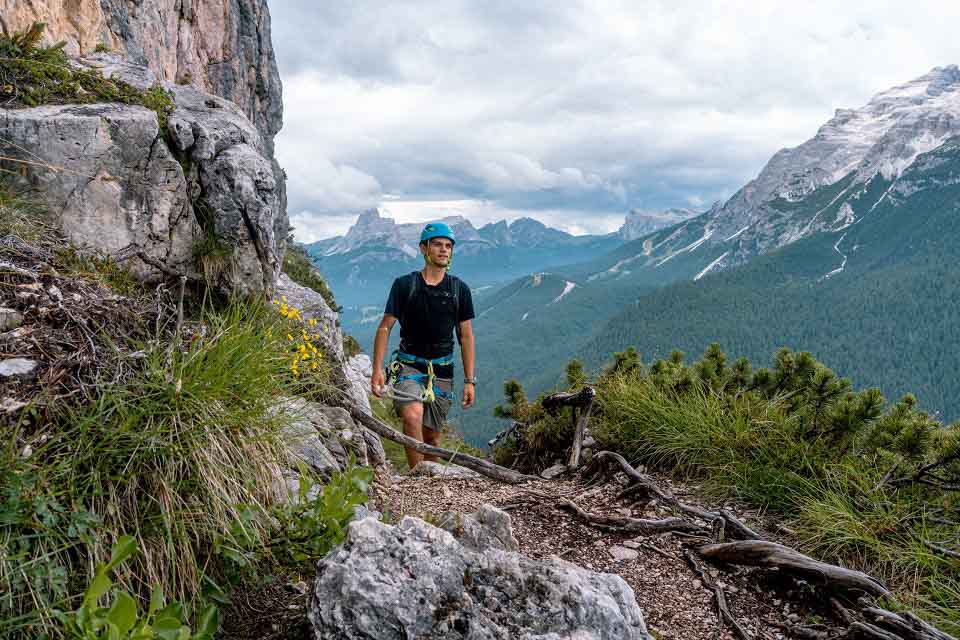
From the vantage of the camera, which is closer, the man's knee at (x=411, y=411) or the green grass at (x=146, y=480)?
the green grass at (x=146, y=480)

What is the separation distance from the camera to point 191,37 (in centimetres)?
5353

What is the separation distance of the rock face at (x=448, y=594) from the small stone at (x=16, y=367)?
1785 millimetres

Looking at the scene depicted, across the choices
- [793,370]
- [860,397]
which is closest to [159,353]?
[860,397]

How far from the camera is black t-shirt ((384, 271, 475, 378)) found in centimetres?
705

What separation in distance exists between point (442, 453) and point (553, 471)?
1517 mm

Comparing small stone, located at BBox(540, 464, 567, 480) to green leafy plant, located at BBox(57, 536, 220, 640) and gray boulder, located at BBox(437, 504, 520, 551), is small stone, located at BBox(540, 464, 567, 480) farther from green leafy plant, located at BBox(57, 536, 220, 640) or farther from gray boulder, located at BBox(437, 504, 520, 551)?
green leafy plant, located at BBox(57, 536, 220, 640)

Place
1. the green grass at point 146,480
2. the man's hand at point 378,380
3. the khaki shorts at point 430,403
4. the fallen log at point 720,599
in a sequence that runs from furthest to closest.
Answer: the khaki shorts at point 430,403
the man's hand at point 378,380
the fallen log at point 720,599
the green grass at point 146,480

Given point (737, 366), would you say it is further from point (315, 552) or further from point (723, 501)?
point (315, 552)

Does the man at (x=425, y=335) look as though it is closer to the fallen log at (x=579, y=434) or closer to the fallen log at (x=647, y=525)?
the fallen log at (x=579, y=434)

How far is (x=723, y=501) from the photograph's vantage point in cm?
547

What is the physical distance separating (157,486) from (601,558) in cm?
339

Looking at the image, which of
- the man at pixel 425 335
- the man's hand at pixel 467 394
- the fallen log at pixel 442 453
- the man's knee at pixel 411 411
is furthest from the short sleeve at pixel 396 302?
the man's hand at pixel 467 394

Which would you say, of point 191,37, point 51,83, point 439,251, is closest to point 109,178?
point 51,83

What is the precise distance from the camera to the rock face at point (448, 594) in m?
2.45
